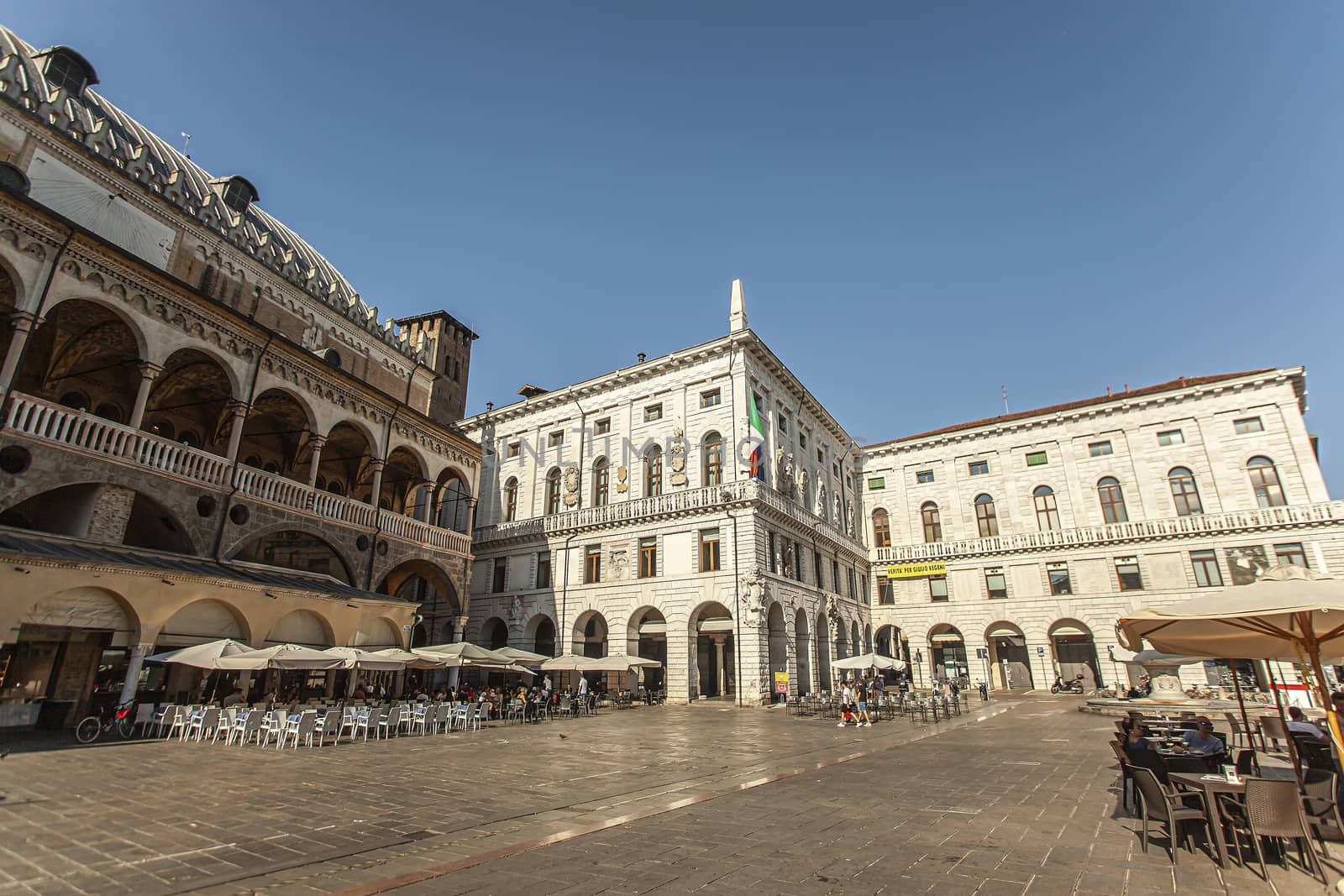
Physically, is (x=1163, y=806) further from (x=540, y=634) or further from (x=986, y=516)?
(x=986, y=516)

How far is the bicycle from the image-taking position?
1296 cm

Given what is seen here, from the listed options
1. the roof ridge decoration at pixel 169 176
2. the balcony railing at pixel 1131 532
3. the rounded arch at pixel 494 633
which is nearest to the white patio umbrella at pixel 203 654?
the roof ridge decoration at pixel 169 176

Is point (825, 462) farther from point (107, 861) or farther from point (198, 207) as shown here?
point (107, 861)

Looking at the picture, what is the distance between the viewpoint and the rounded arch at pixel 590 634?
31.4 m

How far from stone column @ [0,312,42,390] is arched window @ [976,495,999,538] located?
1674 inches

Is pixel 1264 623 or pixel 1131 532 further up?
pixel 1131 532

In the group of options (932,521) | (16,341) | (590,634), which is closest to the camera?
(16,341)

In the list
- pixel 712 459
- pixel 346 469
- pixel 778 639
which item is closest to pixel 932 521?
pixel 778 639

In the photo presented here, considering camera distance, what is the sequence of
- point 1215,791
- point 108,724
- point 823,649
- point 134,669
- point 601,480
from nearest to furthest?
point 1215,791 → point 108,724 → point 134,669 → point 823,649 → point 601,480

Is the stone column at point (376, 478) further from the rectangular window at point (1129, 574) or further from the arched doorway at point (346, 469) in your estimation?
the rectangular window at point (1129, 574)

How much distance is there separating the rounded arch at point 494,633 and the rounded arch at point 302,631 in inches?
656

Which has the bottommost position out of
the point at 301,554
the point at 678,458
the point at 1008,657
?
the point at 1008,657

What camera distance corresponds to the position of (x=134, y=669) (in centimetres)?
1434

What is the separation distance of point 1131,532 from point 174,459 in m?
42.2
